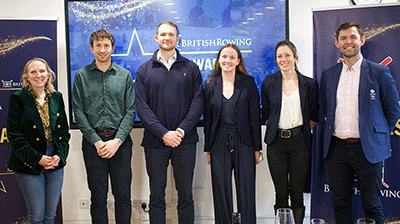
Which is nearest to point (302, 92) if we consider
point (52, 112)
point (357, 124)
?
point (357, 124)

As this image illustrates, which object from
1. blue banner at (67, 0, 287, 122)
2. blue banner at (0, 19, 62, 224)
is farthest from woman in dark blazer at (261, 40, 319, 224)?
blue banner at (0, 19, 62, 224)

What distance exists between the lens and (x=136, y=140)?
3152mm

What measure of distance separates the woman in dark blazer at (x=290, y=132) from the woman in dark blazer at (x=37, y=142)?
1.71 meters

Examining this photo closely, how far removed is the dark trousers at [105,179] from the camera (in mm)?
2436

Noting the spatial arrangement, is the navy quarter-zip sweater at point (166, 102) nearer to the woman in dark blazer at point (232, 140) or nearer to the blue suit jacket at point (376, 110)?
the woman in dark blazer at point (232, 140)

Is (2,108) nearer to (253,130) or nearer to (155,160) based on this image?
(155,160)

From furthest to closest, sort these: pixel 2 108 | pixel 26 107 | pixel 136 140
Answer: pixel 136 140 → pixel 2 108 → pixel 26 107

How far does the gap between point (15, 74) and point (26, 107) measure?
0.91 metres

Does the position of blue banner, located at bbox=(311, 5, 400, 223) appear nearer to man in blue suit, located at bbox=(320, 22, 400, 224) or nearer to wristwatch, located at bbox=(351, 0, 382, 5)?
man in blue suit, located at bbox=(320, 22, 400, 224)

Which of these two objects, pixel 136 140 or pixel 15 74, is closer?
pixel 15 74

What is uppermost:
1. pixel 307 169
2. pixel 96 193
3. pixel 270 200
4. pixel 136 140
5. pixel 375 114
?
pixel 375 114

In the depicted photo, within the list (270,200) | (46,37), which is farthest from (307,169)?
Result: (46,37)

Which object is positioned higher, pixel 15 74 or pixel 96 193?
pixel 15 74

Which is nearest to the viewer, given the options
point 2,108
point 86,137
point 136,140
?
point 86,137
